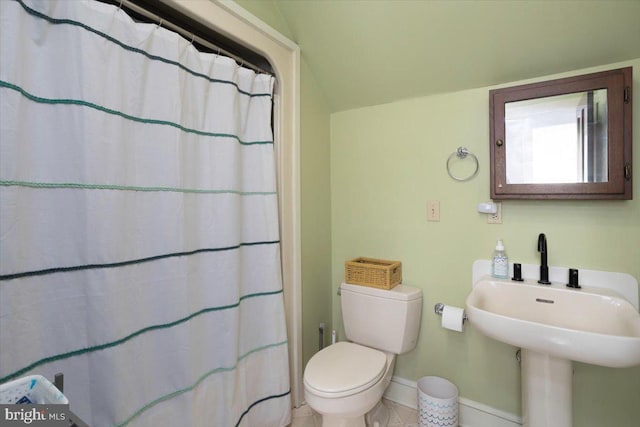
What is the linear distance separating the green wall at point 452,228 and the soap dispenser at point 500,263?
0.05 metres

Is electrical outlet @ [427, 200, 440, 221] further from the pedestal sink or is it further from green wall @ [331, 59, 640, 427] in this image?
the pedestal sink

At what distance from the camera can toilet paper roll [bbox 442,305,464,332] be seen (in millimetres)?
1569

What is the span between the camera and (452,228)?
1731 millimetres

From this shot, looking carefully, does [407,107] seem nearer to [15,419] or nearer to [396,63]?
[396,63]

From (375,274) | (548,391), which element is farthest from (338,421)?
(548,391)

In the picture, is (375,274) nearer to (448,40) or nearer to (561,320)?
(561,320)

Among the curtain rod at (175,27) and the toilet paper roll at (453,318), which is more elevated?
the curtain rod at (175,27)

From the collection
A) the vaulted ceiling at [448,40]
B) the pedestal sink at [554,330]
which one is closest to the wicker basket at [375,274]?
the pedestal sink at [554,330]

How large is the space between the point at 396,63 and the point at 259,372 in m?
1.81

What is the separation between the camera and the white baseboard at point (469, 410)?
5.24ft

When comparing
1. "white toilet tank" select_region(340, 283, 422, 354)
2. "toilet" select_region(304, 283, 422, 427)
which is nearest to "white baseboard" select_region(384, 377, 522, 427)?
"toilet" select_region(304, 283, 422, 427)

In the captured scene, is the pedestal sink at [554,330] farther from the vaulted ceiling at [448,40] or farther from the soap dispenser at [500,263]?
the vaulted ceiling at [448,40]

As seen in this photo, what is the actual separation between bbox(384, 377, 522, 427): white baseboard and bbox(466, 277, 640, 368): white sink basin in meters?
0.59

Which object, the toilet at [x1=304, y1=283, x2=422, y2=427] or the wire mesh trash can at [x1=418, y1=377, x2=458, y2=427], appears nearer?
the toilet at [x1=304, y1=283, x2=422, y2=427]
